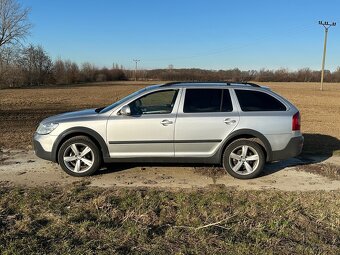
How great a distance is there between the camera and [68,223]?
432cm

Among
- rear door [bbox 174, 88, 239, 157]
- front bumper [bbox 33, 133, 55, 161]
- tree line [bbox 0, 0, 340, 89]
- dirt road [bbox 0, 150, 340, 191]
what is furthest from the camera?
tree line [bbox 0, 0, 340, 89]

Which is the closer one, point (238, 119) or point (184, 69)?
point (238, 119)

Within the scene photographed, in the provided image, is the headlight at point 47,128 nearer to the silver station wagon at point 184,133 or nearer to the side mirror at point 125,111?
the silver station wagon at point 184,133

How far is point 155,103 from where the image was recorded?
6.94m

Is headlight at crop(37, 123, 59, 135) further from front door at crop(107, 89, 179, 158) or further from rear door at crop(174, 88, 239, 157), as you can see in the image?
rear door at crop(174, 88, 239, 157)

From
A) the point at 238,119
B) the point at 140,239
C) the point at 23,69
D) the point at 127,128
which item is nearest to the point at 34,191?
the point at 127,128

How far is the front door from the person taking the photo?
642 centimetres

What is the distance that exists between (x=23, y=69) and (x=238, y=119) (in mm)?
82540

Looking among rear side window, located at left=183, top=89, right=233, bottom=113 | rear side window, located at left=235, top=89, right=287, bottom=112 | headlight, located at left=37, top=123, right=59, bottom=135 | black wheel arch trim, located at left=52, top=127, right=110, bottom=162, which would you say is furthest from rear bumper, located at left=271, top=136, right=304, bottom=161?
headlight, located at left=37, top=123, right=59, bottom=135

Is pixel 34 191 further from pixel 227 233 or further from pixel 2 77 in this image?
pixel 2 77

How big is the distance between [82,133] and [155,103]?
1403 mm

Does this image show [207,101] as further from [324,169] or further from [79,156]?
[324,169]

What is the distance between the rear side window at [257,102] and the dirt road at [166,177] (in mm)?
1206

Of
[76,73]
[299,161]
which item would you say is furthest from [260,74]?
[299,161]
